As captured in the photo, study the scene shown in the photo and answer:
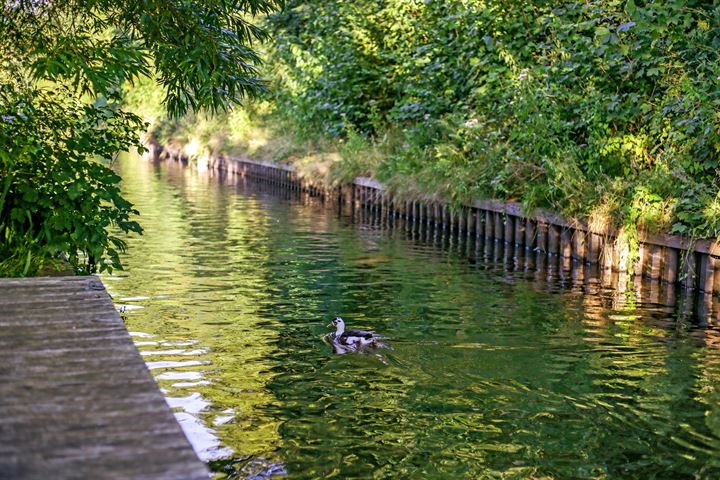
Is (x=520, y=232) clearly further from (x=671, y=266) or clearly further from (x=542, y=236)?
(x=671, y=266)

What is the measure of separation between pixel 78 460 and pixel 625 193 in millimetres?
13468

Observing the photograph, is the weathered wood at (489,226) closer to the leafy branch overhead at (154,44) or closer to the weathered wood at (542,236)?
the weathered wood at (542,236)

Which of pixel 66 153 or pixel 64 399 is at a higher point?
pixel 66 153

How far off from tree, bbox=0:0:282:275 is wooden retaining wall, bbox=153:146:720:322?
6801mm

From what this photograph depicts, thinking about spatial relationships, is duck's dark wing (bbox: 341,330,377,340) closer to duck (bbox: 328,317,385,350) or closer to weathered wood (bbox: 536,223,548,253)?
duck (bbox: 328,317,385,350)

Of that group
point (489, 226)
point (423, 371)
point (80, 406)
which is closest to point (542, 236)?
point (489, 226)

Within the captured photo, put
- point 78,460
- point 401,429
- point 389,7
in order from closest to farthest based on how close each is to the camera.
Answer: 1. point 78,460
2. point 401,429
3. point 389,7

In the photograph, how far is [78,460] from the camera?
12.1ft

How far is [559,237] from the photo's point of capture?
17453 mm

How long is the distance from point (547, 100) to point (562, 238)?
2.75 metres

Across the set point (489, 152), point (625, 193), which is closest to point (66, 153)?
point (625, 193)

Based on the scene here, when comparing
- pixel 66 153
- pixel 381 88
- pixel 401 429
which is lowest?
pixel 401 429

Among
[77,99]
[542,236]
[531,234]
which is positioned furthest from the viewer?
[531,234]

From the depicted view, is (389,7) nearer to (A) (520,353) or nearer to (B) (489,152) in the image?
(B) (489,152)
